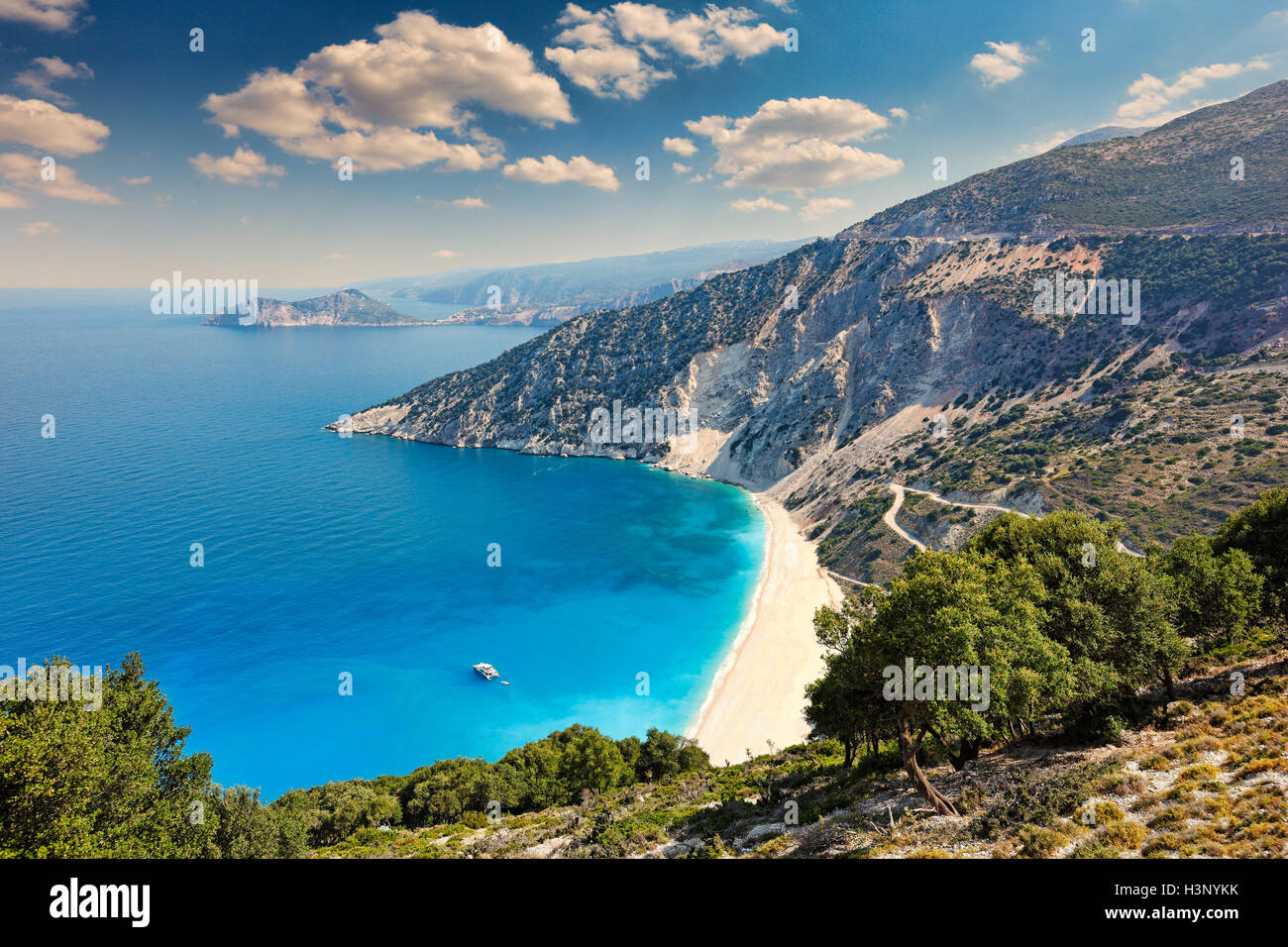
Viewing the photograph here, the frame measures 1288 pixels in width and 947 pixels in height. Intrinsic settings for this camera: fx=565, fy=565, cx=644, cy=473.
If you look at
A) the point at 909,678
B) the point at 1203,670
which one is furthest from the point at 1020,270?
the point at 909,678

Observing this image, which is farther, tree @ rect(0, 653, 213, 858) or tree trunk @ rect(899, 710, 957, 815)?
→ tree trunk @ rect(899, 710, 957, 815)

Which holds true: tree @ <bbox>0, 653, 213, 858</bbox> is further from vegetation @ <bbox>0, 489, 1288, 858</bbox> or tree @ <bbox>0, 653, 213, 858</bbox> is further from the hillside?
the hillside

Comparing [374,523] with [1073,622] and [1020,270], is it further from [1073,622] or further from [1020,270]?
[1020,270]

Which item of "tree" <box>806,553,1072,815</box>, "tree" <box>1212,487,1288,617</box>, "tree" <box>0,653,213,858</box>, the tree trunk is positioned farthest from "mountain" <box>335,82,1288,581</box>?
"tree" <box>0,653,213,858</box>
